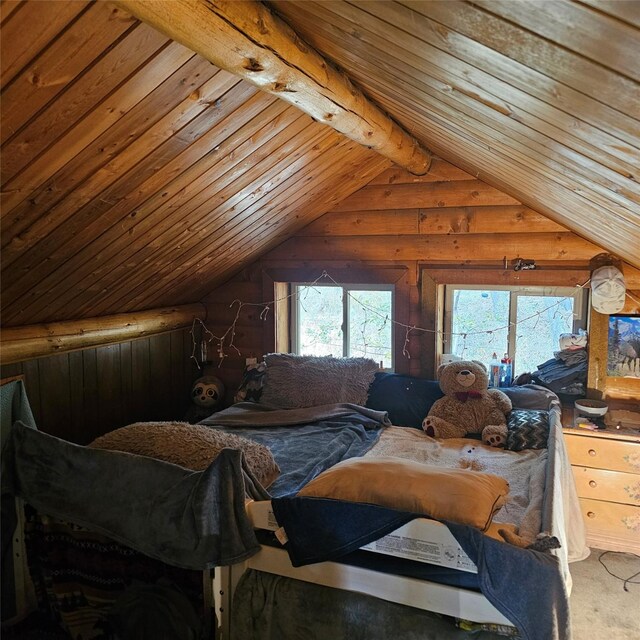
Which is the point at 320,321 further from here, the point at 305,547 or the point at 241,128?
the point at 305,547

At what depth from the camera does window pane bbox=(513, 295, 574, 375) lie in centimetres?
355

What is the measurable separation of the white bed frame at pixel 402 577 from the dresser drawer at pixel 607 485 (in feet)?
5.53

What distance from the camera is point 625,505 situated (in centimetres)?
294

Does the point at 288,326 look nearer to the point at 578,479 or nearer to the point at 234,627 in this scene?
the point at 578,479

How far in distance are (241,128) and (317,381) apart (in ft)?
5.93

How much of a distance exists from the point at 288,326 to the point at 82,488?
98.8 inches

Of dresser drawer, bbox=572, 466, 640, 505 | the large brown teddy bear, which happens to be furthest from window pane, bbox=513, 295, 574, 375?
dresser drawer, bbox=572, 466, 640, 505

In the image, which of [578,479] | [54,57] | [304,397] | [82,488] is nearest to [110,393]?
[304,397]

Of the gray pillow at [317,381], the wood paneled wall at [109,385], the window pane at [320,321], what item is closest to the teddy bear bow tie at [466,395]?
the gray pillow at [317,381]

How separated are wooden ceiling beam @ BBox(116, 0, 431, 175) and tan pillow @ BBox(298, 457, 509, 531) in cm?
130

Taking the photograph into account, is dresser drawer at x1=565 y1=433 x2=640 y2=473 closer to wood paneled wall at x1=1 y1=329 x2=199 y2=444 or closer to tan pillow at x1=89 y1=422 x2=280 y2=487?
tan pillow at x1=89 y1=422 x2=280 y2=487

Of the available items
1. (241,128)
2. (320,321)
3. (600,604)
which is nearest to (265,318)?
(320,321)

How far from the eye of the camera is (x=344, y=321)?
4191 mm

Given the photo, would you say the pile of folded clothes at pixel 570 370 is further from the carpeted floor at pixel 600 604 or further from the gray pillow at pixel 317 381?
the gray pillow at pixel 317 381
